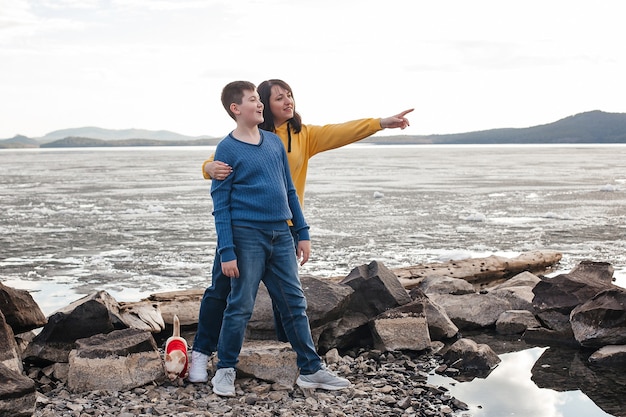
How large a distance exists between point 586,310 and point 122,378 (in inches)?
162

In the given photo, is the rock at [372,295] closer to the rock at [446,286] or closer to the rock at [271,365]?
the rock at [271,365]

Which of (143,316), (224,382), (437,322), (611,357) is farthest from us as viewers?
(437,322)

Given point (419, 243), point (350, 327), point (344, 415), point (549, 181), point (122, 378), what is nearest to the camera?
point (344, 415)

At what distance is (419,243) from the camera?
13.6 metres

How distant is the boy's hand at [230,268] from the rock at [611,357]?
11.1 ft

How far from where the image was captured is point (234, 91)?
515 centimetres

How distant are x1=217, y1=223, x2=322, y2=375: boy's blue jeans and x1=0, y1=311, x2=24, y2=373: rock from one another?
5.15 feet

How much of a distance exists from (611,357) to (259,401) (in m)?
3.16

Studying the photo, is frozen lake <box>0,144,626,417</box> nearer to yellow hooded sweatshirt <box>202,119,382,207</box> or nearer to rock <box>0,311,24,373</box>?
yellow hooded sweatshirt <box>202,119,382,207</box>

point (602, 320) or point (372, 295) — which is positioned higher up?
point (372, 295)

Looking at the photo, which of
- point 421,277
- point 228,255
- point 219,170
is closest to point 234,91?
point 219,170

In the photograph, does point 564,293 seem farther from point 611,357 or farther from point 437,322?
point 437,322

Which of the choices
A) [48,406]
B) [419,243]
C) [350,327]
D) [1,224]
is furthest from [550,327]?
[1,224]

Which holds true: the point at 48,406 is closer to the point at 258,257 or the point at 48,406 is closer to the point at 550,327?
the point at 258,257
